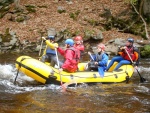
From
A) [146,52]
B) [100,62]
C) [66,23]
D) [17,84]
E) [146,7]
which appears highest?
[146,7]

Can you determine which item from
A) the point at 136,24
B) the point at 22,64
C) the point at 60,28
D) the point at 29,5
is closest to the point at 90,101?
the point at 22,64

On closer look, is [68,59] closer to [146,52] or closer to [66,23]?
[146,52]

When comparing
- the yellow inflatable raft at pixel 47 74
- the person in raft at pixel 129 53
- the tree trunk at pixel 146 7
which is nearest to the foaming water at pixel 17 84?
the yellow inflatable raft at pixel 47 74

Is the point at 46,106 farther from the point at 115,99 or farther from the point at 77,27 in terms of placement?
the point at 77,27

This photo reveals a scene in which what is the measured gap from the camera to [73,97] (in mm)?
8008

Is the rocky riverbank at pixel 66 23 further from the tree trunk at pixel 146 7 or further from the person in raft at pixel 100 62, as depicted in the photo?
the person in raft at pixel 100 62

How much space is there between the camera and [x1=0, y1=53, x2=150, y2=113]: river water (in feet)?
22.8

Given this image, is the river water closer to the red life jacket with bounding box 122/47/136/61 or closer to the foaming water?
the foaming water

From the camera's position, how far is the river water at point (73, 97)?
6949 mm

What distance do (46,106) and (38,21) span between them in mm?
11210

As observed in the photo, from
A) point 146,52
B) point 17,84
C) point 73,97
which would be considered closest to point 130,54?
point 73,97

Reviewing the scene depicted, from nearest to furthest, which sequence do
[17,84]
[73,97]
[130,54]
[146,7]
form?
[73,97], [17,84], [130,54], [146,7]

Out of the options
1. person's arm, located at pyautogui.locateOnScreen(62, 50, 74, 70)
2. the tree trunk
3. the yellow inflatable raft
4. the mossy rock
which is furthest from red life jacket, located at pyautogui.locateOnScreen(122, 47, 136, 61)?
the tree trunk

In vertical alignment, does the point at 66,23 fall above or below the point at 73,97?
above
